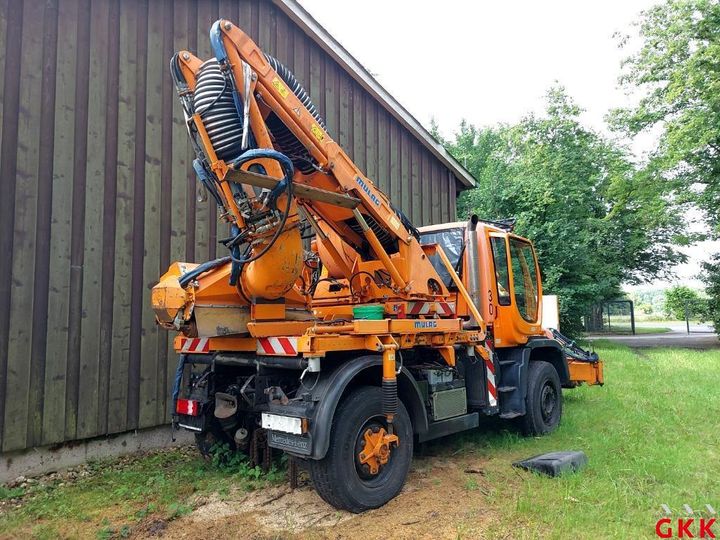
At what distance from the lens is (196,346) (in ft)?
15.7

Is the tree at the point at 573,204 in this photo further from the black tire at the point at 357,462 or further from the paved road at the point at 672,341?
the black tire at the point at 357,462

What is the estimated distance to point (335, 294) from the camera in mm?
5324

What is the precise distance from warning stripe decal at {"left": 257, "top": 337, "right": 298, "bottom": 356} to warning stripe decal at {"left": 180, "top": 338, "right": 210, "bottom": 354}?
786 millimetres

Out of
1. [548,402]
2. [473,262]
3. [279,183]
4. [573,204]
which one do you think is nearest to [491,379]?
[473,262]

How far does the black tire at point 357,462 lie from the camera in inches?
148

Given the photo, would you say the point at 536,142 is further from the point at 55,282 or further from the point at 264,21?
the point at 55,282

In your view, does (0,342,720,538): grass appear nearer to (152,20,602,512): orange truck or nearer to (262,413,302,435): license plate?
(152,20,602,512): orange truck

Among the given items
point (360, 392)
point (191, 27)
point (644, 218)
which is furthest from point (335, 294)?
point (644, 218)

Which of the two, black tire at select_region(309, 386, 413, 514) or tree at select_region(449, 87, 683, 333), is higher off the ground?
tree at select_region(449, 87, 683, 333)

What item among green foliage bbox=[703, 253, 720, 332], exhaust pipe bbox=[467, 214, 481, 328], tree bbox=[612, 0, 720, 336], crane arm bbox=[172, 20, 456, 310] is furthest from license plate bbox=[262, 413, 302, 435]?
green foliage bbox=[703, 253, 720, 332]

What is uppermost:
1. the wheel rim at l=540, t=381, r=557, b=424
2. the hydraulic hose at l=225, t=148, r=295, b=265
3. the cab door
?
the hydraulic hose at l=225, t=148, r=295, b=265

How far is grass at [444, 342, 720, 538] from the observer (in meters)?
3.67

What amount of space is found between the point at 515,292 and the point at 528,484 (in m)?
2.42

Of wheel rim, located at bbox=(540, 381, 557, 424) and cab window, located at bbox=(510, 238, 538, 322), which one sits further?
wheel rim, located at bbox=(540, 381, 557, 424)
